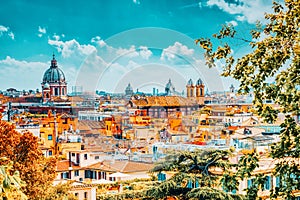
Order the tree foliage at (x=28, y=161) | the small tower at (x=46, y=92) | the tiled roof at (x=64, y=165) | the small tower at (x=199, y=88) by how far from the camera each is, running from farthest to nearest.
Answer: the small tower at (x=46, y=92), the small tower at (x=199, y=88), the tiled roof at (x=64, y=165), the tree foliage at (x=28, y=161)

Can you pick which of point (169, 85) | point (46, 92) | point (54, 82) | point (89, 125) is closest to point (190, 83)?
point (169, 85)

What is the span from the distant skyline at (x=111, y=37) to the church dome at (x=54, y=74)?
11 cm

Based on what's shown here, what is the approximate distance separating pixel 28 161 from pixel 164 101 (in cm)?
410

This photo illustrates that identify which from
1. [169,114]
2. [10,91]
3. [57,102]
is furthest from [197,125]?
[10,91]

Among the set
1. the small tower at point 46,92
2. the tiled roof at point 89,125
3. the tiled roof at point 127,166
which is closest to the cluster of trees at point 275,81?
the tiled roof at point 127,166

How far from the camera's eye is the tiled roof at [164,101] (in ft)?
23.8

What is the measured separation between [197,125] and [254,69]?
6.41 m

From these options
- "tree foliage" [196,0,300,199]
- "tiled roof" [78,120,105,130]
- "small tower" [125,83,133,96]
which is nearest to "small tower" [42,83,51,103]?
"tiled roof" [78,120,105,130]

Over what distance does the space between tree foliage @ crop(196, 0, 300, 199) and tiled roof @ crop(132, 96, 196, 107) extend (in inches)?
219

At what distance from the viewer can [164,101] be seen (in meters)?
7.45

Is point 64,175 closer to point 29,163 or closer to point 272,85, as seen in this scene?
point 29,163

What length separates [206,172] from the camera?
4133mm

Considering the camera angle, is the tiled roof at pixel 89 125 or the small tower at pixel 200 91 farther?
the tiled roof at pixel 89 125

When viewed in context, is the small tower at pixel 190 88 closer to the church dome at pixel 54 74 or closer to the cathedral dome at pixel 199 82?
the cathedral dome at pixel 199 82
